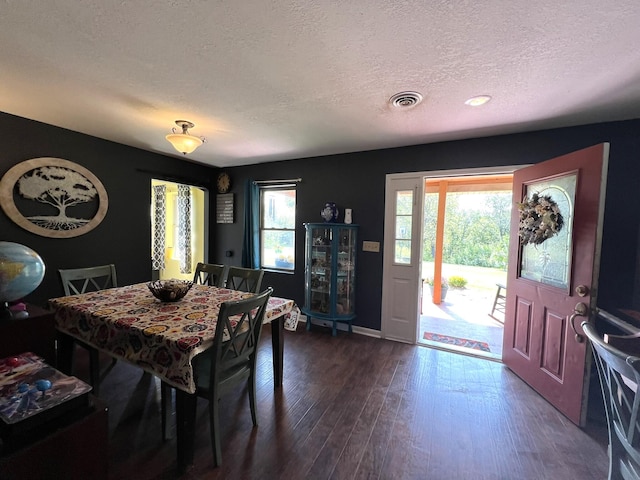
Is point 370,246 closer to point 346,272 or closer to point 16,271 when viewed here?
point 346,272

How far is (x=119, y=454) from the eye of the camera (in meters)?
1.53

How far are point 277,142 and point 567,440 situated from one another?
137 inches

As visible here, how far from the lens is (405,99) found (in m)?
1.97

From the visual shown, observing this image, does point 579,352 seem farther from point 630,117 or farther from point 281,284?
point 281,284

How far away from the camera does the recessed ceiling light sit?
6.31ft

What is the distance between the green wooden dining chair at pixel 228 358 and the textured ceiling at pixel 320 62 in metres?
1.39

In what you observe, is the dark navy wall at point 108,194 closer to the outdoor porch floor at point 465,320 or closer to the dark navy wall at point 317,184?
the dark navy wall at point 317,184

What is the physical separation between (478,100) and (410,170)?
3.90 feet

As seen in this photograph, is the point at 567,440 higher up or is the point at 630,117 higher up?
the point at 630,117

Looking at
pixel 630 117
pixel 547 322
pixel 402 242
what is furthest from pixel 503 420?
pixel 630 117

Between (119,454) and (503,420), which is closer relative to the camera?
(119,454)

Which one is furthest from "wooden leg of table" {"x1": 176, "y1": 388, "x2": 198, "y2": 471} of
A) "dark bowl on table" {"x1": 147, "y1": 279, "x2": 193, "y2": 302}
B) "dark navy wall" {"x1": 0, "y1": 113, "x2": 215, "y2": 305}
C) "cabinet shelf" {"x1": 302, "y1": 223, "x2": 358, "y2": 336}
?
"dark navy wall" {"x1": 0, "y1": 113, "x2": 215, "y2": 305}

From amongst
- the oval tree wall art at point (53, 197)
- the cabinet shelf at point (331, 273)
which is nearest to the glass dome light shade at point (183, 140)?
the oval tree wall art at point (53, 197)

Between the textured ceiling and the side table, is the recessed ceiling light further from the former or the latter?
the side table
